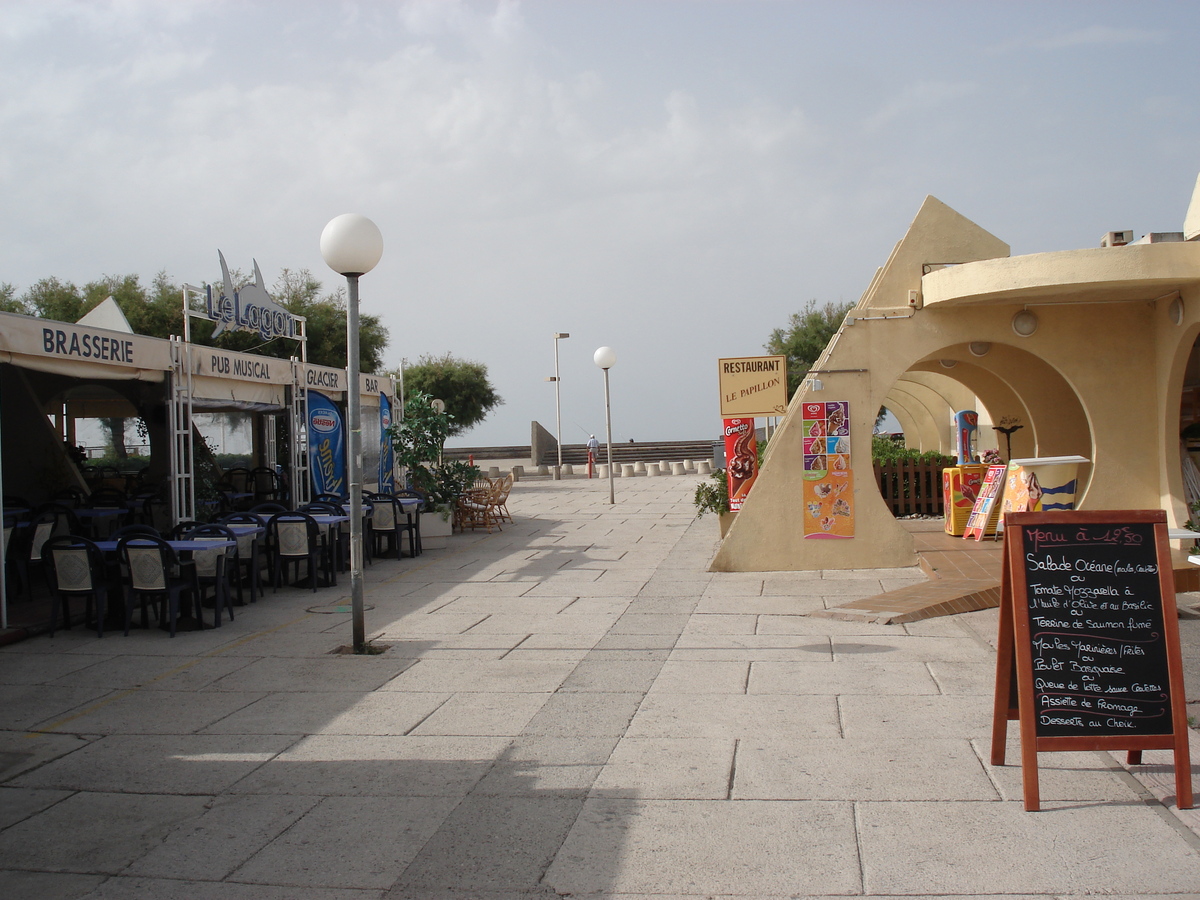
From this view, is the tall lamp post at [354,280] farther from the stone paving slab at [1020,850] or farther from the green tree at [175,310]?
the green tree at [175,310]

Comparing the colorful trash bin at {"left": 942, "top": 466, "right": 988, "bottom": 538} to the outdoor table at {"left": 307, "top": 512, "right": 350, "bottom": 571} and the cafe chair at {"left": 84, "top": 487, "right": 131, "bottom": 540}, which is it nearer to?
the outdoor table at {"left": 307, "top": 512, "right": 350, "bottom": 571}

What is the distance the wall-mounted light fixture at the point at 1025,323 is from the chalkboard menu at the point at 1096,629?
22.3 ft

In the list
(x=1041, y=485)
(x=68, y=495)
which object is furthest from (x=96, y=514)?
(x=1041, y=485)

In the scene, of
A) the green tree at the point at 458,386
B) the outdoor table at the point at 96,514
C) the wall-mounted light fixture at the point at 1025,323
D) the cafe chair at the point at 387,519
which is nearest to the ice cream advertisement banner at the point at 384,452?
the cafe chair at the point at 387,519

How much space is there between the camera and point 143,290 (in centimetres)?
2806

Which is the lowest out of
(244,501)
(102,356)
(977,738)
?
(977,738)

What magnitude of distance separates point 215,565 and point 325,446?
6283mm

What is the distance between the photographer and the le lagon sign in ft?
42.6

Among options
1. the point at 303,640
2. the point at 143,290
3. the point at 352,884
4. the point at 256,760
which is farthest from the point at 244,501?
the point at 143,290

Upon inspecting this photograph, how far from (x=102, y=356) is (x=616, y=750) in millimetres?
7067

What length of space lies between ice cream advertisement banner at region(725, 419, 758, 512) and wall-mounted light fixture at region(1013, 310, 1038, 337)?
3909 millimetres

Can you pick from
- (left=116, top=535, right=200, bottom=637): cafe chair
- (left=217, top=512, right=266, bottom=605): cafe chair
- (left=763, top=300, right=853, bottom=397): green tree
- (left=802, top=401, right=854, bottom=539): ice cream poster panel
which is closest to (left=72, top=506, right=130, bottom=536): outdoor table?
(left=217, top=512, right=266, bottom=605): cafe chair

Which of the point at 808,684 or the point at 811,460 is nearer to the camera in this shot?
the point at 808,684

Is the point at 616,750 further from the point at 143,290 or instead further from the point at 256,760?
the point at 143,290
